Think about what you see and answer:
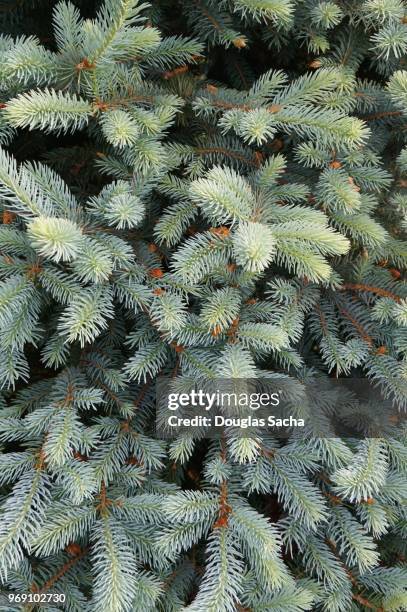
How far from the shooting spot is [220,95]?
139 centimetres

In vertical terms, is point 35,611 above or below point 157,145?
below

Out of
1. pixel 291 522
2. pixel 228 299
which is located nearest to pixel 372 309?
pixel 228 299

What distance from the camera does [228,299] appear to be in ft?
4.10

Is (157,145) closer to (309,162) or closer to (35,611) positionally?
(309,162)

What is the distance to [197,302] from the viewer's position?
1.41 metres

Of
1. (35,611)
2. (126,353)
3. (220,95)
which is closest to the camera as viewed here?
(35,611)

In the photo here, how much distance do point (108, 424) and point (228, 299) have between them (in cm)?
44

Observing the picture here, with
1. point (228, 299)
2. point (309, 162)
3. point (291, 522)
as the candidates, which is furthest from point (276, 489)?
point (309, 162)

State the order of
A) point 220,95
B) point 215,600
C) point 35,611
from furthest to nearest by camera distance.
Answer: point 220,95
point 35,611
point 215,600

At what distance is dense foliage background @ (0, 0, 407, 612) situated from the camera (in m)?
1.18

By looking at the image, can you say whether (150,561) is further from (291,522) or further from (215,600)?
(291,522)

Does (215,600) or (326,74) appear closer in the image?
(215,600)

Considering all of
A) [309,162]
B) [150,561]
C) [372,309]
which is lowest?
[150,561]

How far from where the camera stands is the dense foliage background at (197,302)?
1177 mm
